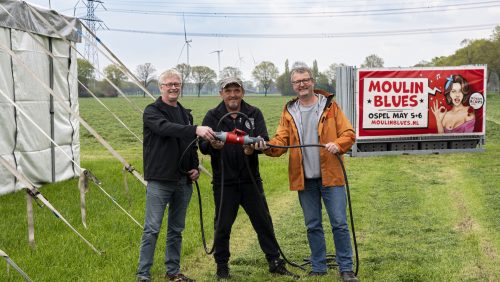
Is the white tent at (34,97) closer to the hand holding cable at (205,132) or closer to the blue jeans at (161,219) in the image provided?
the blue jeans at (161,219)

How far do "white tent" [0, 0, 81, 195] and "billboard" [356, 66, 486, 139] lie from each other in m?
7.22

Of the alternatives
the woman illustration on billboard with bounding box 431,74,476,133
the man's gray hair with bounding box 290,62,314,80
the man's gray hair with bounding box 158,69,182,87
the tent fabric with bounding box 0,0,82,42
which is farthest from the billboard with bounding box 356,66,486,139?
the man's gray hair with bounding box 158,69,182,87

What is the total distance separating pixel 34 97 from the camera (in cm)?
1029

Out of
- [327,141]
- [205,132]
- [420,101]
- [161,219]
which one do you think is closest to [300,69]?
[327,141]

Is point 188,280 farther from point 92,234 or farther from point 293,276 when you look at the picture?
point 92,234

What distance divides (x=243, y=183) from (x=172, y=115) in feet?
2.81

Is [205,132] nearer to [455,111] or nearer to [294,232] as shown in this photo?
[294,232]

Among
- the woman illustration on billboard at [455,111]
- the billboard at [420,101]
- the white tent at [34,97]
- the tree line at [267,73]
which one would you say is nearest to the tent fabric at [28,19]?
the white tent at [34,97]

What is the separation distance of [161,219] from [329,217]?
56.0 inches

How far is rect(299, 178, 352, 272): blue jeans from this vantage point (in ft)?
17.3

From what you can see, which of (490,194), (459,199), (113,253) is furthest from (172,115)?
(490,194)

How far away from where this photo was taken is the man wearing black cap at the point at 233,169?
525 cm

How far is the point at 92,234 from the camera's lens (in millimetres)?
7023

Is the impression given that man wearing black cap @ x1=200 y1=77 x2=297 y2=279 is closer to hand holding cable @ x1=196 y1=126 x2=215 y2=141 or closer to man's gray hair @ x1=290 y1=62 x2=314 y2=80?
hand holding cable @ x1=196 y1=126 x2=215 y2=141
